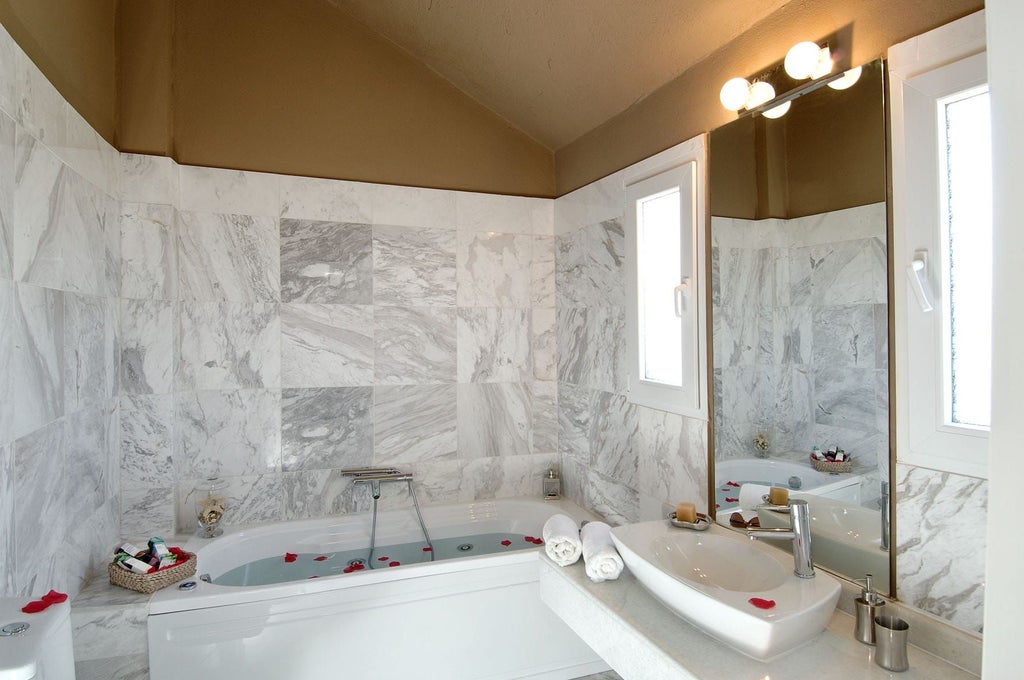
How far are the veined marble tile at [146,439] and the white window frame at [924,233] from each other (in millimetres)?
2939

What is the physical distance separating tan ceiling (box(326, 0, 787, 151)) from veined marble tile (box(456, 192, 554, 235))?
15.1 inches

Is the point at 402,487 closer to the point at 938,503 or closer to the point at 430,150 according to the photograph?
the point at 430,150

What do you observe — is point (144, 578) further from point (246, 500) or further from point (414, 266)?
point (414, 266)

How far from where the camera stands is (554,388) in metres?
3.66

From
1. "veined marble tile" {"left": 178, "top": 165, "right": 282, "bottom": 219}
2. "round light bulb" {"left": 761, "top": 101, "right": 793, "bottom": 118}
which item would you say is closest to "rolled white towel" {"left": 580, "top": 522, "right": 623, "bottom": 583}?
"round light bulb" {"left": 761, "top": 101, "right": 793, "bottom": 118}

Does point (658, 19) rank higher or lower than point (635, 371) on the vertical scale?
higher

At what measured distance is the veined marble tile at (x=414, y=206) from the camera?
3348mm

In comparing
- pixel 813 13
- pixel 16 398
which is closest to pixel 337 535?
pixel 16 398

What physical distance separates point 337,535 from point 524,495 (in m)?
1.09

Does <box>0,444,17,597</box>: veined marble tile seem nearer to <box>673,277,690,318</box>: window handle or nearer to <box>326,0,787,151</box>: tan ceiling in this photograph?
<box>673,277,690,318</box>: window handle

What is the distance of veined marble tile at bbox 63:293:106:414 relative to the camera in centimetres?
219

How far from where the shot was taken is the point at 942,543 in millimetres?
1500

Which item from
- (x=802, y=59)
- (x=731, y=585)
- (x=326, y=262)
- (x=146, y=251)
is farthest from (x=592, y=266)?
(x=146, y=251)

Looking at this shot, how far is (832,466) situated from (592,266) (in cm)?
170
